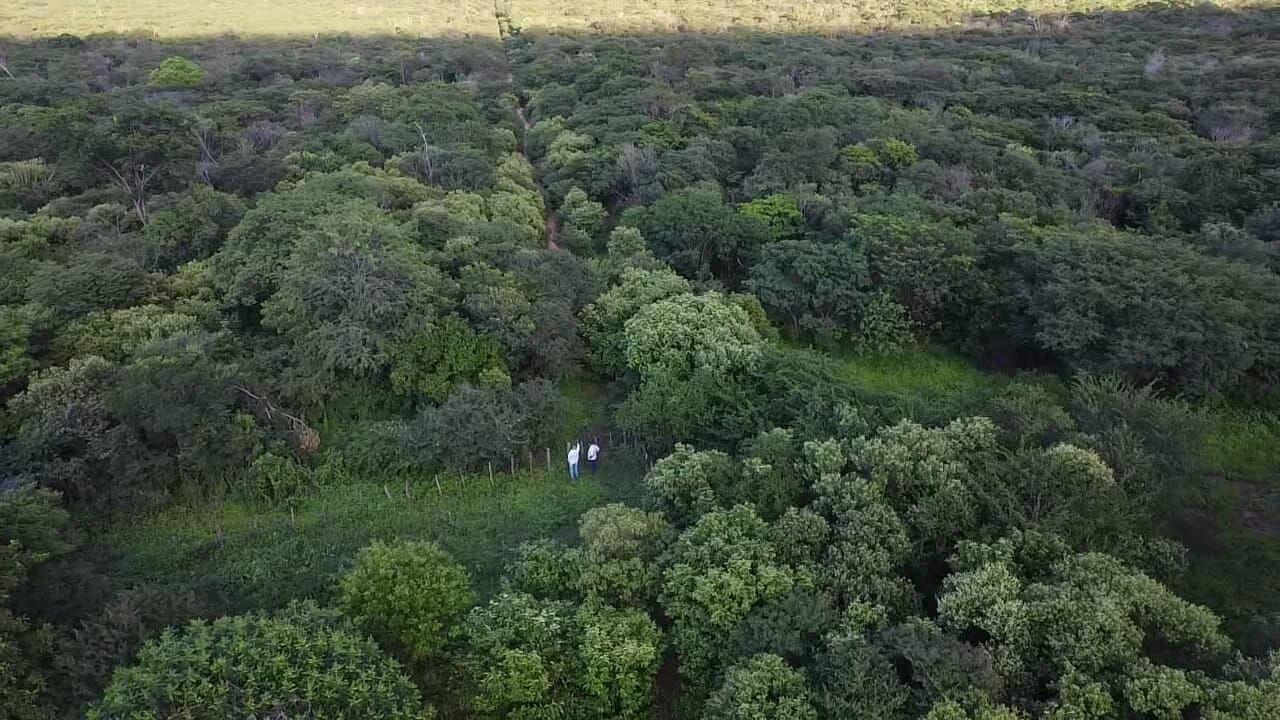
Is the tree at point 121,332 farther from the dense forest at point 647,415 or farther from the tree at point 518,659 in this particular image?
the tree at point 518,659

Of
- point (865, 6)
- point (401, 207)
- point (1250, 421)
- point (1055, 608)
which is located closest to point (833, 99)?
point (401, 207)

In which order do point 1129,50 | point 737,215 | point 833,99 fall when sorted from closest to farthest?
1. point 737,215
2. point 833,99
3. point 1129,50

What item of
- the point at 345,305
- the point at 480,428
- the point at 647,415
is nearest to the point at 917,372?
the point at 647,415

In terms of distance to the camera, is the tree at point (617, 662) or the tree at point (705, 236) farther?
the tree at point (705, 236)

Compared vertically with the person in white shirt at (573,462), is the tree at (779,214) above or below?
above

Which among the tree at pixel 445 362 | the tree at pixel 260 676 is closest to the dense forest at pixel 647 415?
the tree at pixel 260 676

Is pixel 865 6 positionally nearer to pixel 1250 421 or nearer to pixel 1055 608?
pixel 1250 421
